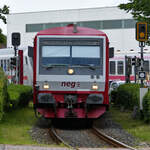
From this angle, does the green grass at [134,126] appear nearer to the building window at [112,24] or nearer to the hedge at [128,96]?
the hedge at [128,96]

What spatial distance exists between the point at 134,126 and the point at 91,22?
4112cm

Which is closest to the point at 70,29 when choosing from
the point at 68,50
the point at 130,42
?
the point at 68,50

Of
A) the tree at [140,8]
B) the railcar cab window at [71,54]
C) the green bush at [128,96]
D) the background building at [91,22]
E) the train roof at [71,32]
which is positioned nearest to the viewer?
the railcar cab window at [71,54]

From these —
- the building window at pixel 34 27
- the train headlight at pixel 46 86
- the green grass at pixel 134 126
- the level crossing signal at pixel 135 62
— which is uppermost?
the building window at pixel 34 27

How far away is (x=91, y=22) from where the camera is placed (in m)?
56.8

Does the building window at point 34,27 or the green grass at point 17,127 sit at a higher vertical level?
the building window at point 34,27

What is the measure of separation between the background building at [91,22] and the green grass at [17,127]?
33051 millimetres

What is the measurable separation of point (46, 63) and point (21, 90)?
657 centimetres

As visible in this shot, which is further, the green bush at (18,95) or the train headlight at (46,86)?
the green bush at (18,95)

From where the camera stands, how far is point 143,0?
957 inches

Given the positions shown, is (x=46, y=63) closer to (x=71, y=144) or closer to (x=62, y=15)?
(x=71, y=144)

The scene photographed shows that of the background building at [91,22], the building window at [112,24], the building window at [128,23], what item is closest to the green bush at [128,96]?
the background building at [91,22]

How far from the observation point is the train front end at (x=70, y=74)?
15.8 m

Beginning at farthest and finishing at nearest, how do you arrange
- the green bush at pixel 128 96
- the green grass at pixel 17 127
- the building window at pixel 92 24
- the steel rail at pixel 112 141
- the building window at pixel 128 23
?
the building window at pixel 92 24 → the building window at pixel 128 23 → the green bush at pixel 128 96 → the green grass at pixel 17 127 → the steel rail at pixel 112 141
